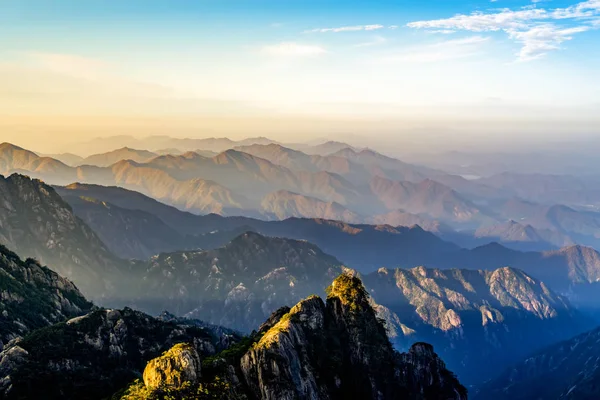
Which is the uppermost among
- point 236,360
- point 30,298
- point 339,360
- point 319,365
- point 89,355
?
point 236,360

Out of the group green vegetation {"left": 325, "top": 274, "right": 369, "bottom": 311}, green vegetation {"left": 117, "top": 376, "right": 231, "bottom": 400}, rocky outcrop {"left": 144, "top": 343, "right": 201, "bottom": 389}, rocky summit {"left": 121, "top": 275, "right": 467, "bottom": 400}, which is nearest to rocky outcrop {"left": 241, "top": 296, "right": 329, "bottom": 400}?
rocky summit {"left": 121, "top": 275, "right": 467, "bottom": 400}

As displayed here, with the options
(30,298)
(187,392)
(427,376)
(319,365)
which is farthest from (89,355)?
(427,376)

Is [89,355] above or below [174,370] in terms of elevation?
below

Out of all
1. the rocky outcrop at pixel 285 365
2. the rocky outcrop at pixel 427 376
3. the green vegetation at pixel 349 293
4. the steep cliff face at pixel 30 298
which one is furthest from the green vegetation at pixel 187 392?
the steep cliff face at pixel 30 298

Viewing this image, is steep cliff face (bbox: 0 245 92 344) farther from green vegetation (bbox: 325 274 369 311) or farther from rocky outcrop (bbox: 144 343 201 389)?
green vegetation (bbox: 325 274 369 311)

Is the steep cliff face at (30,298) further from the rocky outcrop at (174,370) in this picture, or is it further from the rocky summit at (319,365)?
the rocky summit at (319,365)

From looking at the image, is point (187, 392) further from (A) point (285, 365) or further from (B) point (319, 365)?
(B) point (319, 365)
